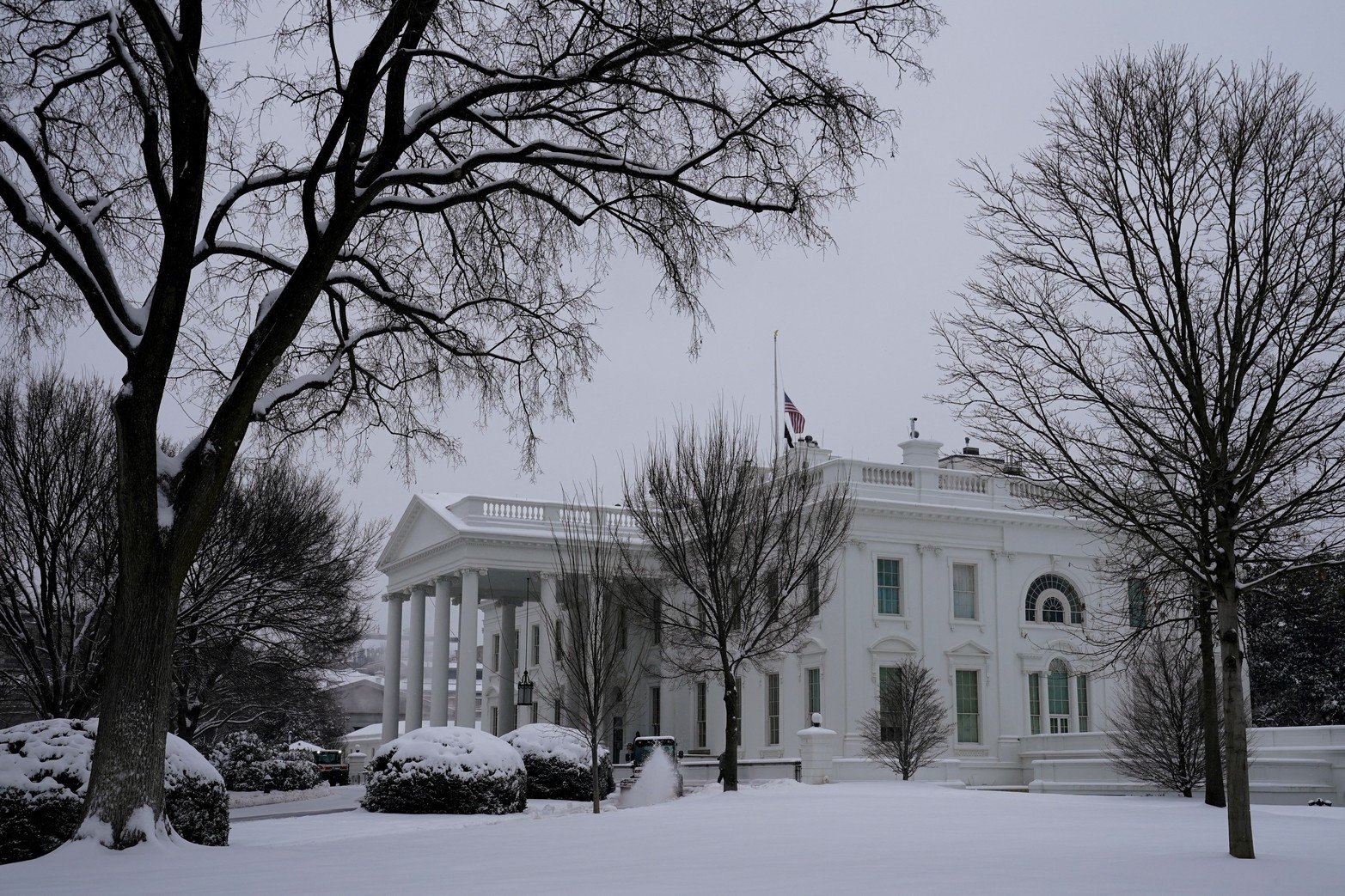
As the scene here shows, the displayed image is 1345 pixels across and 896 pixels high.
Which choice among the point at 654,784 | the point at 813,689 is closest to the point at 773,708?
the point at 813,689

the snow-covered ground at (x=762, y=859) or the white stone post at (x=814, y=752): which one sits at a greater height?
the snow-covered ground at (x=762, y=859)

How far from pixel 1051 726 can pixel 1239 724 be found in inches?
1210

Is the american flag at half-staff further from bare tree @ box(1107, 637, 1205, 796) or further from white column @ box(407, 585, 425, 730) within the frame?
white column @ box(407, 585, 425, 730)

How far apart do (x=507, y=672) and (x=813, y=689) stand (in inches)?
656

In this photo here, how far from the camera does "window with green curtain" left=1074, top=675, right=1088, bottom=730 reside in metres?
40.7

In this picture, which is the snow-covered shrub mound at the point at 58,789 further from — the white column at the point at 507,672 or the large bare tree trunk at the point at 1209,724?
the white column at the point at 507,672

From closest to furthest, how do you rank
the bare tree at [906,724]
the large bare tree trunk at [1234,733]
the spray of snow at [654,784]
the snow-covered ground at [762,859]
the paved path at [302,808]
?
the snow-covered ground at [762,859], the large bare tree trunk at [1234,733], the paved path at [302,808], the spray of snow at [654,784], the bare tree at [906,724]

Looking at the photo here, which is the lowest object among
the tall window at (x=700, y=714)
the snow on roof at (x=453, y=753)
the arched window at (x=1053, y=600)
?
the tall window at (x=700, y=714)

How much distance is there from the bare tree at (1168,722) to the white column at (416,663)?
1031 inches

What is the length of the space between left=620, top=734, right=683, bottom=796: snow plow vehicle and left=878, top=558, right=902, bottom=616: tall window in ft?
26.0

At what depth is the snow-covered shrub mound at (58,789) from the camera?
12.1 m

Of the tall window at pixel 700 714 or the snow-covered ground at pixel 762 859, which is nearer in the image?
the snow-covered ground at pixel 762 859

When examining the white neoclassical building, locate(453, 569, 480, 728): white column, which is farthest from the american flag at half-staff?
locate(453, 569, 480, 728): white column

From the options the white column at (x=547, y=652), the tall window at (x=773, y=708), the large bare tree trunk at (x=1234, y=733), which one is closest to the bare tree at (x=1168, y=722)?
the tall window at (x=773, y=708)
